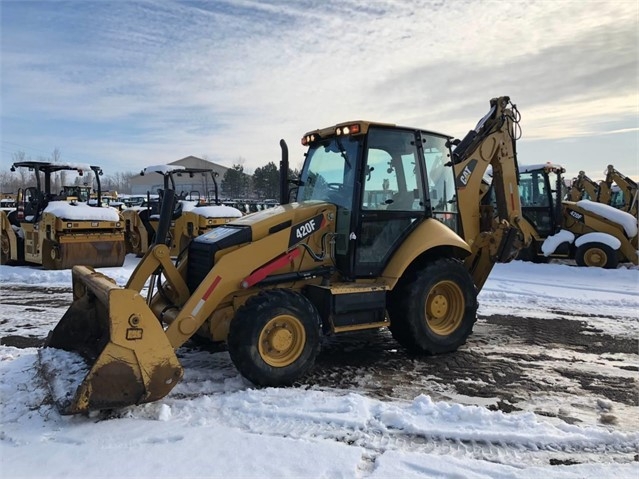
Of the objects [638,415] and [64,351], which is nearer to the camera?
[638,415]

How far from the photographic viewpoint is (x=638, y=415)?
13.5ft

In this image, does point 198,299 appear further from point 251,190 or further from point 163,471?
point 251,190

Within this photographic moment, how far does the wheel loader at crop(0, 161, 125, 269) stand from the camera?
11531mm

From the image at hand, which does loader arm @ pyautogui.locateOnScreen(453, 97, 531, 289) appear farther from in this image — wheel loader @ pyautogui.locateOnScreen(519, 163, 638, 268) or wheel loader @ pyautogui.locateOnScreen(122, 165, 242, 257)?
wheel loader @ pyautogui.locateOnScreen(122, 165, 242, 257)

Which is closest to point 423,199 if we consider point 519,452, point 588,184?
point 519,452

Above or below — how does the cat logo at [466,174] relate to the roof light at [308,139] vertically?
below

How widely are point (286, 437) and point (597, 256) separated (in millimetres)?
10754

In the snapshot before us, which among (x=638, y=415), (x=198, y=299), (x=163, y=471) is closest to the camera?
(x=163, y=471)

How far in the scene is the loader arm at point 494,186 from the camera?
6.45m

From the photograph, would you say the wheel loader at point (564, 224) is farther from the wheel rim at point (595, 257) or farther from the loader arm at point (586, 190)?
the loader arm at point (586, 190)

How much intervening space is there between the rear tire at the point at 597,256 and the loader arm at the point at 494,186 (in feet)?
20.1

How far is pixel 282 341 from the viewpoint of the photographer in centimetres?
455

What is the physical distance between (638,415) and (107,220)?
35.6 feet

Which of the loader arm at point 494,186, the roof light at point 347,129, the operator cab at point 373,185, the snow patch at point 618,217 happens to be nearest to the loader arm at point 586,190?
the snow patch at point 618,217
